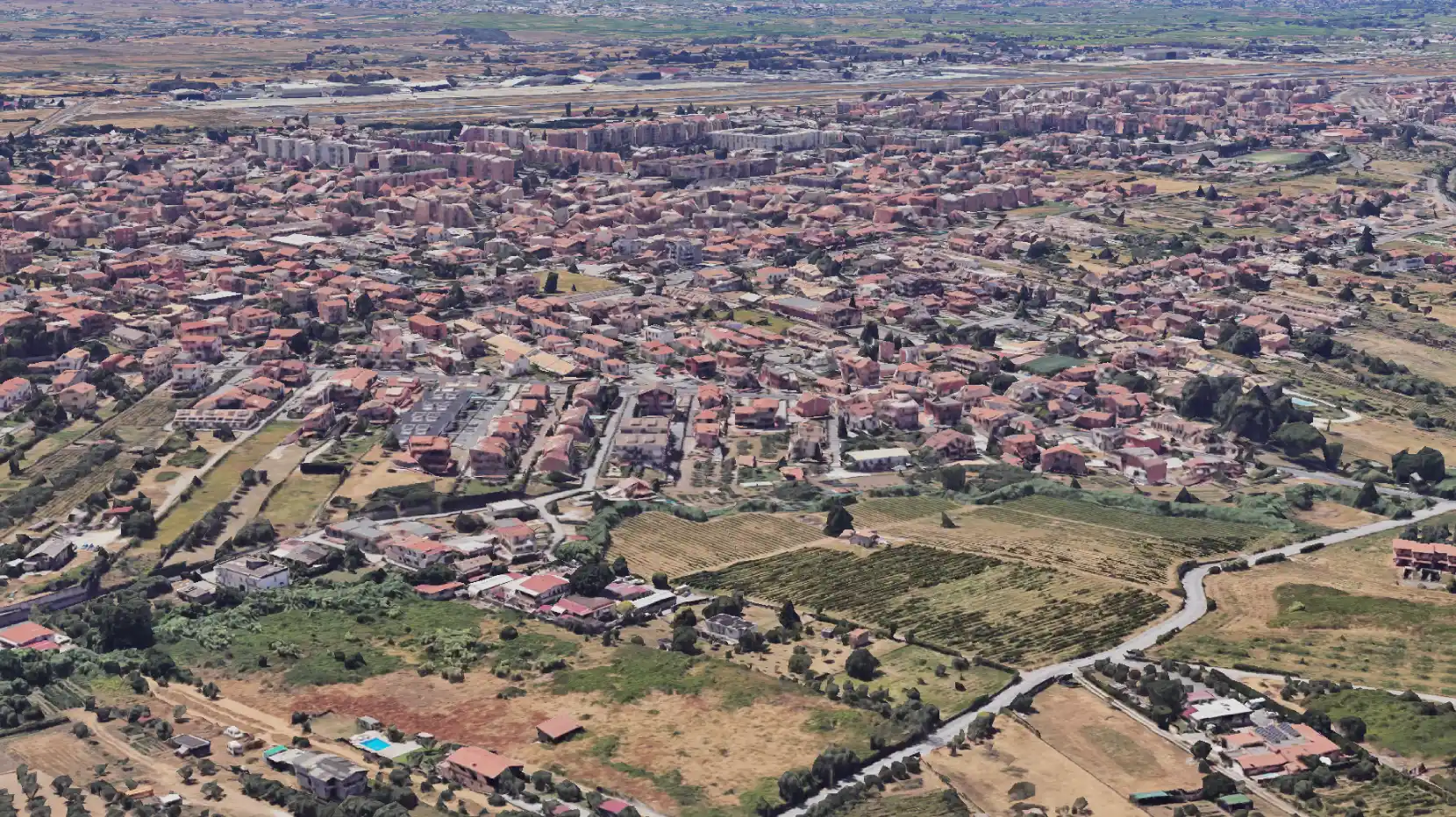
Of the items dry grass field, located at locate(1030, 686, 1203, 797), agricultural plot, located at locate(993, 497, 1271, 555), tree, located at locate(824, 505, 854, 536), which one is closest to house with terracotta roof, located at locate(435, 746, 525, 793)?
dry grass field, located at locate(1030, 686, 1203, 797)

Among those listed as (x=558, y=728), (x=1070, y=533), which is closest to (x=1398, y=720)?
(x=1070, y=533)

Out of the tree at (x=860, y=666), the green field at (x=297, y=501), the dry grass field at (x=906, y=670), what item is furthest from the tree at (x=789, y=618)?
the green field at (x=297, y=501)

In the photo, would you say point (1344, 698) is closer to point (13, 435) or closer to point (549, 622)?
point (549, 622)

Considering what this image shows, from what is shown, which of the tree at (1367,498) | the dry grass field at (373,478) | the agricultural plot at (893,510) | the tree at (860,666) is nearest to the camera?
the tree at (860,666)

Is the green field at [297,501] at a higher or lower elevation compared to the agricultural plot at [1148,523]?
higher

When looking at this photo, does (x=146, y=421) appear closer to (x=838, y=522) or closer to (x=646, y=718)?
(x=838, y=522)

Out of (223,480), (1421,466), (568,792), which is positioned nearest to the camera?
(568,792)

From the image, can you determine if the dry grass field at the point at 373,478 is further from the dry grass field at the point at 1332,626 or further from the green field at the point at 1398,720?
the green field at the point at 1398,720
